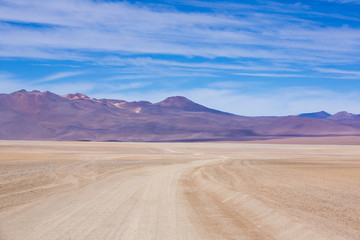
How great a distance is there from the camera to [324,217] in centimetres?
938

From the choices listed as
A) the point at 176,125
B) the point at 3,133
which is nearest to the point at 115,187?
the point at 3,133

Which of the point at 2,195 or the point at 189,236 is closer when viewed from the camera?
the point at 189,236

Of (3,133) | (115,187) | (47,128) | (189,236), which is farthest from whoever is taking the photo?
(47,128)

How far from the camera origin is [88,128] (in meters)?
179

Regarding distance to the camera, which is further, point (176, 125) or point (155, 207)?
point (176, 125)

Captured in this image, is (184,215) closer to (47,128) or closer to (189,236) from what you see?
(189,236)

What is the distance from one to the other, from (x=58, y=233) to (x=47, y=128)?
17316 cm

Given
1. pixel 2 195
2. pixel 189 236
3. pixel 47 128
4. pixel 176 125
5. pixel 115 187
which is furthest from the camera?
pixel 176 125

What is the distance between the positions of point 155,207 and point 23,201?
11.5ft

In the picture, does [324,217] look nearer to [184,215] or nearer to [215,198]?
[184,215]

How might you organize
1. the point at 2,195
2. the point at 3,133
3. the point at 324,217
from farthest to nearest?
1. the point at 3,133
2. the point at 2,195
3. the point at 324,217

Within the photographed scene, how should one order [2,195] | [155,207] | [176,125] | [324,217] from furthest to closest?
[176,125] → [2,195] → [155,207] → [324,217]

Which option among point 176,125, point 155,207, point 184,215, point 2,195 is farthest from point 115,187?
point 176,125

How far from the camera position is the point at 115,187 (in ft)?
51.1
